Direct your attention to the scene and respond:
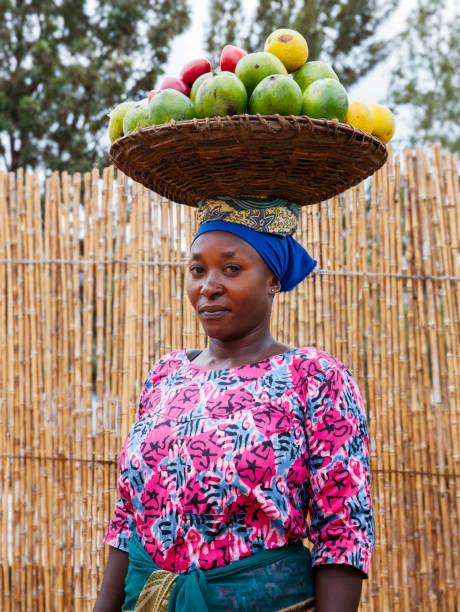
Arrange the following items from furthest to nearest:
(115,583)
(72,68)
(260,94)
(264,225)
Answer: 1. (72,68)
2. (115,583)
3. (264,225)
4. (260,94)

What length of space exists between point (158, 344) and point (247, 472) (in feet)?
6.31

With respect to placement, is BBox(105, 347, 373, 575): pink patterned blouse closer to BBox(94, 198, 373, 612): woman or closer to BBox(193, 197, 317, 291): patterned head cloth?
BBox(94, 198, 373, 612): woman

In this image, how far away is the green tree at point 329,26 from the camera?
452 inches

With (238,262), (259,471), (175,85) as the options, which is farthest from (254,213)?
(259,471)

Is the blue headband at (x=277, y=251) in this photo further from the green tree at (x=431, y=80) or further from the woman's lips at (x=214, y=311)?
the green tree at (x=431, y=80)

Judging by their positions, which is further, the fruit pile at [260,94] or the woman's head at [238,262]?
the woman's head at [238,262]

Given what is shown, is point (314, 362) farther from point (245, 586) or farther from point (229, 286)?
point (245, 586)

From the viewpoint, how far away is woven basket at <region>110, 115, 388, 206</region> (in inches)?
59.2

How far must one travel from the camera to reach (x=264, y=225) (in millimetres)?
1821

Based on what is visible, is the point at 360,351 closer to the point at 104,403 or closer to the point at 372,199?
the point at 372,199

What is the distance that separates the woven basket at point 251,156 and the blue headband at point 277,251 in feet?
0.35

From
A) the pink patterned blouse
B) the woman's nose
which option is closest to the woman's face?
the woman's nose

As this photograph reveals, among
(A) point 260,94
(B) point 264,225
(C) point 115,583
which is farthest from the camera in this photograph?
(C) point 115,583

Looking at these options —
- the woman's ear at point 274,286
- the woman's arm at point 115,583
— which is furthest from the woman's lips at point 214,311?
the woman's arm at point 115,583
